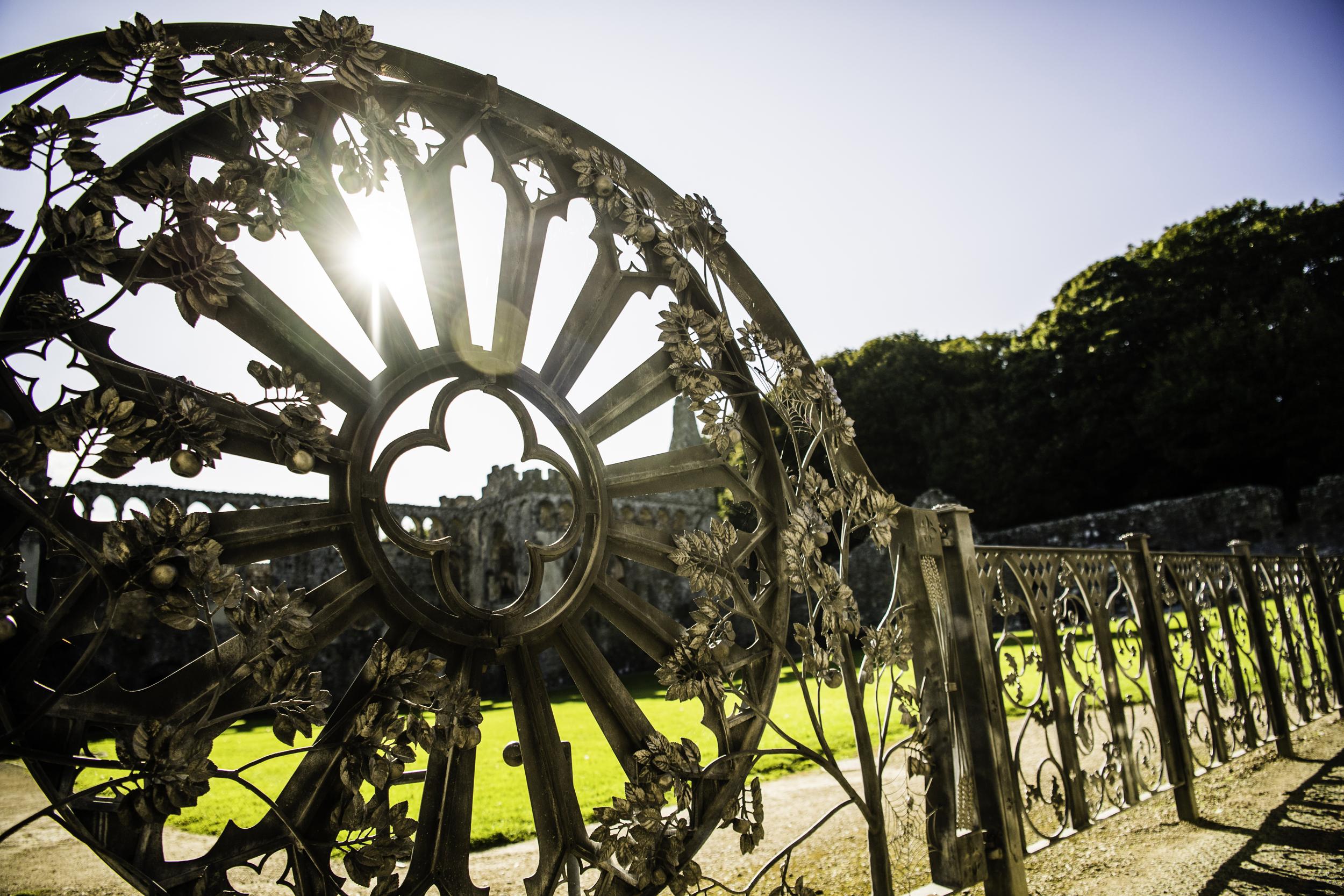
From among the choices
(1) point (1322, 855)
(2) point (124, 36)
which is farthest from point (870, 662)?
(1) point (1322, 855)

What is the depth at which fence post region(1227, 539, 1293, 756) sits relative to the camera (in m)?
6.52

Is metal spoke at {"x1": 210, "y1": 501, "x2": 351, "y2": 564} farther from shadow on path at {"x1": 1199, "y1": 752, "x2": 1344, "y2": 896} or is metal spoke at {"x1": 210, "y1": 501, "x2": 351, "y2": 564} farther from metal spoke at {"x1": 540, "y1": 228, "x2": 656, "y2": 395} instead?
shadow on path at {"x1": 1199, "y1": 752, "x2": 1344, "y2": 896}

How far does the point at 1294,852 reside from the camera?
169 inches

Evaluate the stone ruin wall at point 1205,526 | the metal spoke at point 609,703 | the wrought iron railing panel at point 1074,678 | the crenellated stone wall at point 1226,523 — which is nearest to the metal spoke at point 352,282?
the metal spoke at point 609,703

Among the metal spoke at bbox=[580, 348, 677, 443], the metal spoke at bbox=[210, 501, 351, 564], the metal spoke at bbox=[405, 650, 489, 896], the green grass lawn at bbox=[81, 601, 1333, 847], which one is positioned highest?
the metal spoke at bbox=[580, 348, 677, 443]

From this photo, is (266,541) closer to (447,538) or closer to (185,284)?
(447,538)

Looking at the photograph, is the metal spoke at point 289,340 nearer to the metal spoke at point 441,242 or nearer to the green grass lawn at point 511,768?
the metal spoke at point 441,242

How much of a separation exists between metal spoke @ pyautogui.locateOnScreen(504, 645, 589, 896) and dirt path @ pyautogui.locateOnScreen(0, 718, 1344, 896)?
2.40 meters

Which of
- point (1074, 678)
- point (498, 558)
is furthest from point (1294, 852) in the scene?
point (498, 558)

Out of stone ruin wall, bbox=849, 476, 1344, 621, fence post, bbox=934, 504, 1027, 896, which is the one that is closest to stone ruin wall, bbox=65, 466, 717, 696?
stone ruin wall, bbox=849, 476, 1344, 621

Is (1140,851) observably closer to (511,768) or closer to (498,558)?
(511,768)

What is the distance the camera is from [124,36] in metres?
1.81

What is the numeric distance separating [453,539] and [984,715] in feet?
7.93

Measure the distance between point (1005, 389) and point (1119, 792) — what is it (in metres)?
30.1
